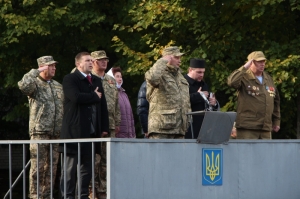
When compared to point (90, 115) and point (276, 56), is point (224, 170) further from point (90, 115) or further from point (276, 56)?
point (276, 56)

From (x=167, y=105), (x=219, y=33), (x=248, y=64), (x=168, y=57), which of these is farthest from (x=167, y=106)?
(x=219, y=33)

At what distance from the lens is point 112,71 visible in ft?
43.1

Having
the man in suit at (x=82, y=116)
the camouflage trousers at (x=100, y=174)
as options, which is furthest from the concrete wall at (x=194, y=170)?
the camouflage trousers at (x=100, y=174)

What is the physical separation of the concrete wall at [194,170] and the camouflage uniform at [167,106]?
852 mm

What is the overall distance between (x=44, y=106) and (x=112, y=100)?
1.00 m

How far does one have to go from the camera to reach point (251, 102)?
12320mm

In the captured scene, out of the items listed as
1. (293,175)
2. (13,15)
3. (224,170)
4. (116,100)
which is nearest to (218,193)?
(224,170)

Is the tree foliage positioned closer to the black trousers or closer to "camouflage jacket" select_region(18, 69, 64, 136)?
"camouflage jacket" select_region(18, 69, 64, 136)

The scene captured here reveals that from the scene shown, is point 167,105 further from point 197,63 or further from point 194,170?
point 194,170

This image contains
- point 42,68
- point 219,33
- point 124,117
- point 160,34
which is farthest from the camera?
point 160,34

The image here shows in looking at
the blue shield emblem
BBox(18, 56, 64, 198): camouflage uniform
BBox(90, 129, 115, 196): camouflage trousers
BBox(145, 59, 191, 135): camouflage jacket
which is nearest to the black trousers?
BBox(90, 129, 115, 196): camouflage trousers

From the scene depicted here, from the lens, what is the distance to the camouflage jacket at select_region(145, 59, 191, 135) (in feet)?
36.8

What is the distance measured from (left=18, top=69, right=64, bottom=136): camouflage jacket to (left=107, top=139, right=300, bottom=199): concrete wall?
7.55 feet

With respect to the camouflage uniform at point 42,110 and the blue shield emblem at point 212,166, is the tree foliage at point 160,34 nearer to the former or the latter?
the camouflage uniform at point 42,110
